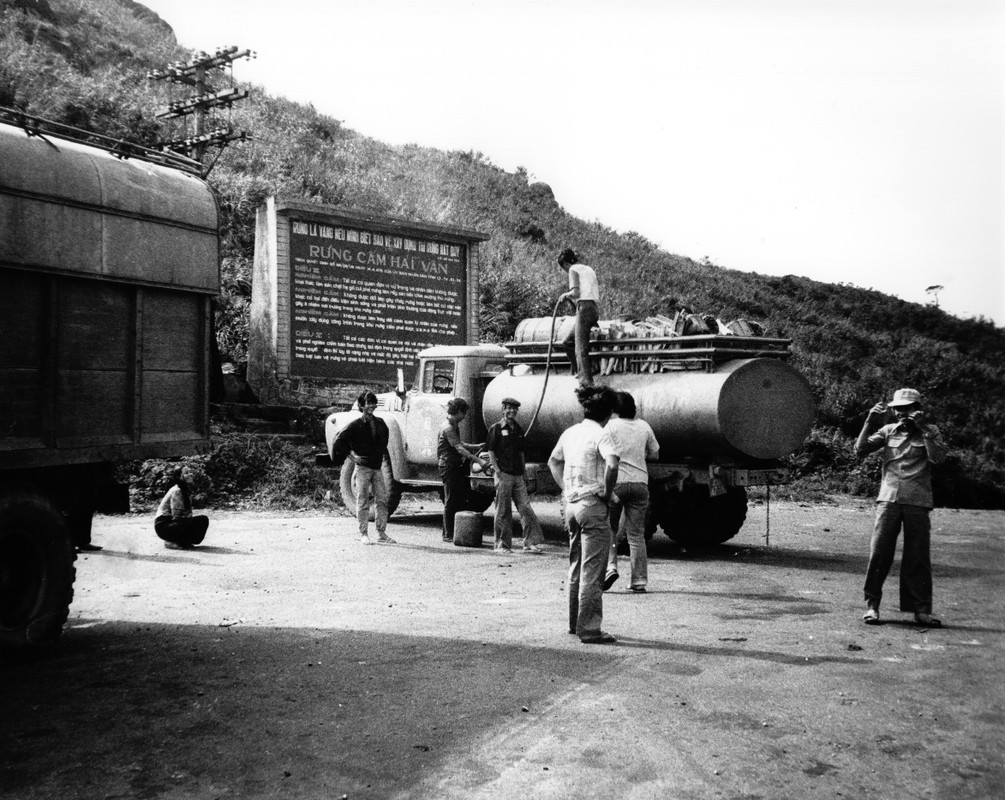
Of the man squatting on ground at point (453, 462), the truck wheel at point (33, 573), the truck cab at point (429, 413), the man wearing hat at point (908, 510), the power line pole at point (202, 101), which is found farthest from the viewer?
the power line pole at point (202, 101)

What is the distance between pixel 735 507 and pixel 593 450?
571cm

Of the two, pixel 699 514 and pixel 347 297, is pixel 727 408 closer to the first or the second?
pixel 699 514

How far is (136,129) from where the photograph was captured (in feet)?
93.9

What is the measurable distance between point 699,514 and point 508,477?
94.0 inches

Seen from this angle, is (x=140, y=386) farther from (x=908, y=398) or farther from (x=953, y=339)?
(x=953, y=339)

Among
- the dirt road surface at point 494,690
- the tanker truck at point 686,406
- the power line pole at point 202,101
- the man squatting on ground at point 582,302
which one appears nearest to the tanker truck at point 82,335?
the dirt road surface at point 494,690

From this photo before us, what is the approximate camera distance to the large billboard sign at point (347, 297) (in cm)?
1870

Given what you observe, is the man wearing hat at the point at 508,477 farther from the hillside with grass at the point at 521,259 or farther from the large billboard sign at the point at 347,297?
the hillside with grass at the point at 521,259

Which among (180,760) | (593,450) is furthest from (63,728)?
(593,450)

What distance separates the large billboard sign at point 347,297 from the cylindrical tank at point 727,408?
26.7 feet

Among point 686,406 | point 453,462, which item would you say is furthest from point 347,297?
point 686,406

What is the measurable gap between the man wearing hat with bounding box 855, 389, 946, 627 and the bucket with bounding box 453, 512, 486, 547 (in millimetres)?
5601

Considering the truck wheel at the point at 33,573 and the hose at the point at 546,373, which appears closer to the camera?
the truck wheel at the point at 33,573

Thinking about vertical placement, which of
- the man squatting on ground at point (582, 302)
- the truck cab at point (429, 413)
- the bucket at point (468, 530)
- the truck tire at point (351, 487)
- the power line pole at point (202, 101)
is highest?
the power line pole at point (202, 101)
